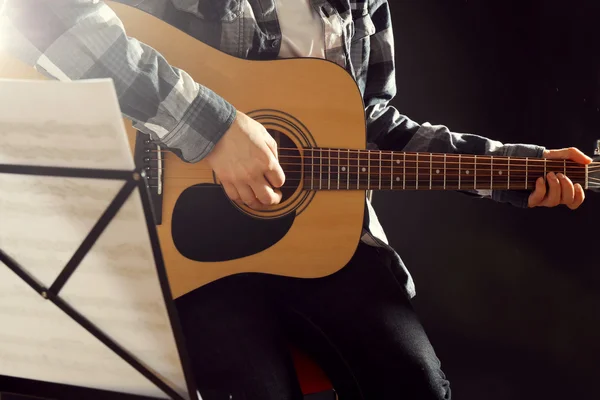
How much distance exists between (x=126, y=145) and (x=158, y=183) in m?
0.37

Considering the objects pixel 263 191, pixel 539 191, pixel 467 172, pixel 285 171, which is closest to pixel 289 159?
pixel 285 171

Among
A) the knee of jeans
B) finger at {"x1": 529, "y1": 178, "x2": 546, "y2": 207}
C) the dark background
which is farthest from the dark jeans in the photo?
the dark background

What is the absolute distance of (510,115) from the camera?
1.44 meters

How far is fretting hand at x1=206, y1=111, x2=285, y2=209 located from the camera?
28.3 inches

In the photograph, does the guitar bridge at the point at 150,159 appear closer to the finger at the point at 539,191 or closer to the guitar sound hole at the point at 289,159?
the guitar sound hole at the point at 289,159

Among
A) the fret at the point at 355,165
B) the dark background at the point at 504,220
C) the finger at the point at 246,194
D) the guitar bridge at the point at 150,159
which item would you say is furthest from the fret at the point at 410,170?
the dark background at the point at 504,220

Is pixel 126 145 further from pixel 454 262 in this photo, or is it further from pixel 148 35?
pixel 454 262

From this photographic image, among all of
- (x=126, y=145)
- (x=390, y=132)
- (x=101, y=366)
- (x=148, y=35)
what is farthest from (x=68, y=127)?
(x=390, y=132)

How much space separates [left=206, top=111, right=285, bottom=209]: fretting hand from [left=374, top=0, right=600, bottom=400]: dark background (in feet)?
2.74

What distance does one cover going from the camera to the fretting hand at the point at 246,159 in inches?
28.3

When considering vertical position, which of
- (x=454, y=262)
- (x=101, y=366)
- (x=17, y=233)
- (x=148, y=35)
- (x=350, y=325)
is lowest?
(x=454, y=262)

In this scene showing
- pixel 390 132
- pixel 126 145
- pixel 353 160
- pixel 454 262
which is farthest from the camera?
pixel 454 262

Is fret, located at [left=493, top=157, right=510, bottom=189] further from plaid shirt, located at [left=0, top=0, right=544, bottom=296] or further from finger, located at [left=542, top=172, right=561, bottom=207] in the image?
plaid shirt, located at [left=0, top=0, right=544, bottom=296]

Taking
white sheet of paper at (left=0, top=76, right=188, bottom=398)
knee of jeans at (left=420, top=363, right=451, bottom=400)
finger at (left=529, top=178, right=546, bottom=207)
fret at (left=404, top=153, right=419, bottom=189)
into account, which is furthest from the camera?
finger at (left=529, top=178, right=546, bottom=207)
